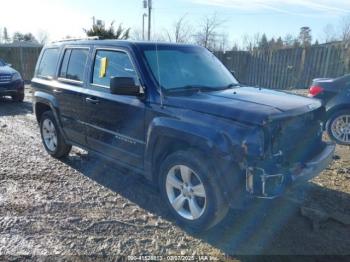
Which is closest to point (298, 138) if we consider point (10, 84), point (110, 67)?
point (110, 67)

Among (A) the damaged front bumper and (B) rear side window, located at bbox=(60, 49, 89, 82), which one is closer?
(A) the damaged front bumper

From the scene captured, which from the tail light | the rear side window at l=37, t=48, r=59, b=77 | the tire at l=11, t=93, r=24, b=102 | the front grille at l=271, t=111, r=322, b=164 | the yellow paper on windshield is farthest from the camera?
the tire at l=11, t=93, r=24, b=102

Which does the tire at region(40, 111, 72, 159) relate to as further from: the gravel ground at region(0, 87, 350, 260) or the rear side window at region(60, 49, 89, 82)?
the rear side window at region(60, 49, 89, 82)

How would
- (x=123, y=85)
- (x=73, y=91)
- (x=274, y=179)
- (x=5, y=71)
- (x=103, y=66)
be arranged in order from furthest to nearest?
(x=5, y=71) → (x=73, y=91) → (x=103, y=66) → (x=123, y=85) → (x=274, y=179)

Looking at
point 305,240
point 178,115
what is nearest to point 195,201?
point 178,115

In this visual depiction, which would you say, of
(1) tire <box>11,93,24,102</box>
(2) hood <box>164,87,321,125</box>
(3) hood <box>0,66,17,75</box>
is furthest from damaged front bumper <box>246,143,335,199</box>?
(3) hood <box>0,66,17,75</box>

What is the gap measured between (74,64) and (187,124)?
8.09ft

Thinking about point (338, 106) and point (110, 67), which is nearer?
point (110, 67)

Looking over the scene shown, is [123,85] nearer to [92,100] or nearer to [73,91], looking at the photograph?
[92,100]

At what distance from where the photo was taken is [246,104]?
3.37m

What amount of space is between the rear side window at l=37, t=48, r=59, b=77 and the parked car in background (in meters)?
5.07

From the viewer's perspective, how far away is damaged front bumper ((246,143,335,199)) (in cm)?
303

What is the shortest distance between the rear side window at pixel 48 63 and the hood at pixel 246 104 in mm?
2698

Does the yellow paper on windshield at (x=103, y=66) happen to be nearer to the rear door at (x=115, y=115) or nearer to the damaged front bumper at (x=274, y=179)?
the rear door at (x=115, y=115)
